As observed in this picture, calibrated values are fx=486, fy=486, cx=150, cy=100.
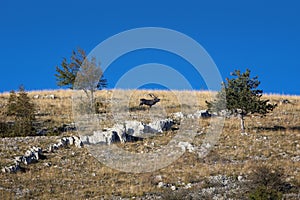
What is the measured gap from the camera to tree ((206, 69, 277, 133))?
142ft

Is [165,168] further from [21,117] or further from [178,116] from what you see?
[21,117]

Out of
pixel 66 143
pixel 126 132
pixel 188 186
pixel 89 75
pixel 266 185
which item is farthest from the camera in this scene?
pixel 89 75

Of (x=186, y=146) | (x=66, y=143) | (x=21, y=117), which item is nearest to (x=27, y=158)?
(x=66, y=143)

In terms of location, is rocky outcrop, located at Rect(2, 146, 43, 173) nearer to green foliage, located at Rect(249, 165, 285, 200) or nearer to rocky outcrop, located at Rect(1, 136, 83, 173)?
rocky outcrop, located at Rect(1, 136, 83, 173)

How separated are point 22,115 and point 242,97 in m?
21.5

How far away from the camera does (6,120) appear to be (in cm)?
4912

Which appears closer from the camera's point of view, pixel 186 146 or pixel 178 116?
pixel 186 146

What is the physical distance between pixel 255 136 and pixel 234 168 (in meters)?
10.2

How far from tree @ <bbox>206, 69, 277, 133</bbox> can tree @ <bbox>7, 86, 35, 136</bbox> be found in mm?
17735

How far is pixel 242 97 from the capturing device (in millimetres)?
43281

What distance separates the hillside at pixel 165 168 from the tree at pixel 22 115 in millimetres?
1266

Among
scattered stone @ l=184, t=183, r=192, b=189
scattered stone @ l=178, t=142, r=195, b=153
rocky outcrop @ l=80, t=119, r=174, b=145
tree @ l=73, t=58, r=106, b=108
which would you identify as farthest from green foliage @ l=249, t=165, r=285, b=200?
tree @ l=73, t=58, r=106, b=108

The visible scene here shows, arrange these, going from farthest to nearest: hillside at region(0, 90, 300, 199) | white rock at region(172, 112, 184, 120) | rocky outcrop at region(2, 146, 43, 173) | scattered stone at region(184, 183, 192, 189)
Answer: white rock at region(172, 112, 184, 120), rocky outcrop at region(2, 146, 43, 173), scattered stone at region(184, 183, 192, 189), hillside at region(0, 90, 300, 199)

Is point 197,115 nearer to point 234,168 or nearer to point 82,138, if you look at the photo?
point 82,138
